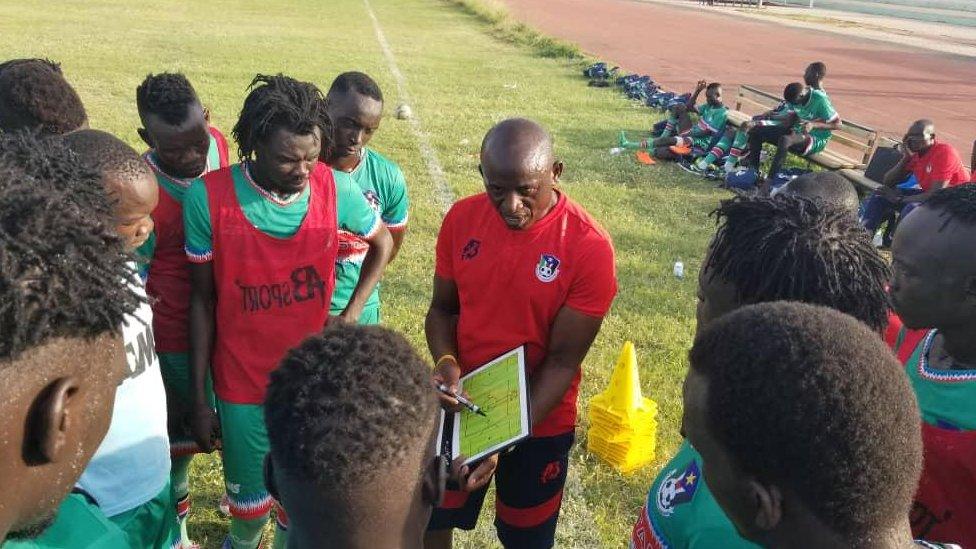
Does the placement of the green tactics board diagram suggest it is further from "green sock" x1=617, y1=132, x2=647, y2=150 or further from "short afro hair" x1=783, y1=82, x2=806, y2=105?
"short afro hair" x1=783, y1=82, x2=806, y2=105

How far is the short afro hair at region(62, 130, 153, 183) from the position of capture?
8.29 feet

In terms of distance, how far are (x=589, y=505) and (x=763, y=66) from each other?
80.1 ft

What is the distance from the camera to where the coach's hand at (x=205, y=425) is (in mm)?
2955

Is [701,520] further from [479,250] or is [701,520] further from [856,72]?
[856,72]

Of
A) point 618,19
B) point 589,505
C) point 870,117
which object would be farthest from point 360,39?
point 589,505

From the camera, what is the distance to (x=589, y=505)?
3.97 metres

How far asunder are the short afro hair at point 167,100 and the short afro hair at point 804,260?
7.69 ft

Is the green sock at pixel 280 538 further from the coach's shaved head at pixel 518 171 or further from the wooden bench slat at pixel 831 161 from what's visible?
the wooden bench slat at pixel 831 161

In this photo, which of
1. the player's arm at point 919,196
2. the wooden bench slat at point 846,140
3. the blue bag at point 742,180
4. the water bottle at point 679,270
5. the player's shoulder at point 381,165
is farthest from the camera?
the wooden bench slat at point 846,140

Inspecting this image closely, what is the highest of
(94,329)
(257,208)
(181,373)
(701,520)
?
(94,329)

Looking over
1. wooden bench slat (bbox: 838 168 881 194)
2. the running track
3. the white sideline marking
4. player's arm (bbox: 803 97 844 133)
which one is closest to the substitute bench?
player's arm (bbox: 803 97 844 133)

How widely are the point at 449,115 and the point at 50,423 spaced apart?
12.8 m

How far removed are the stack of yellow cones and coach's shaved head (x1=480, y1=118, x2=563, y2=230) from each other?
5.69 ft

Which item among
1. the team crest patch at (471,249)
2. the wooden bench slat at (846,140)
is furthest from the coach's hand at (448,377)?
the wooden bench slat at (846,140)
